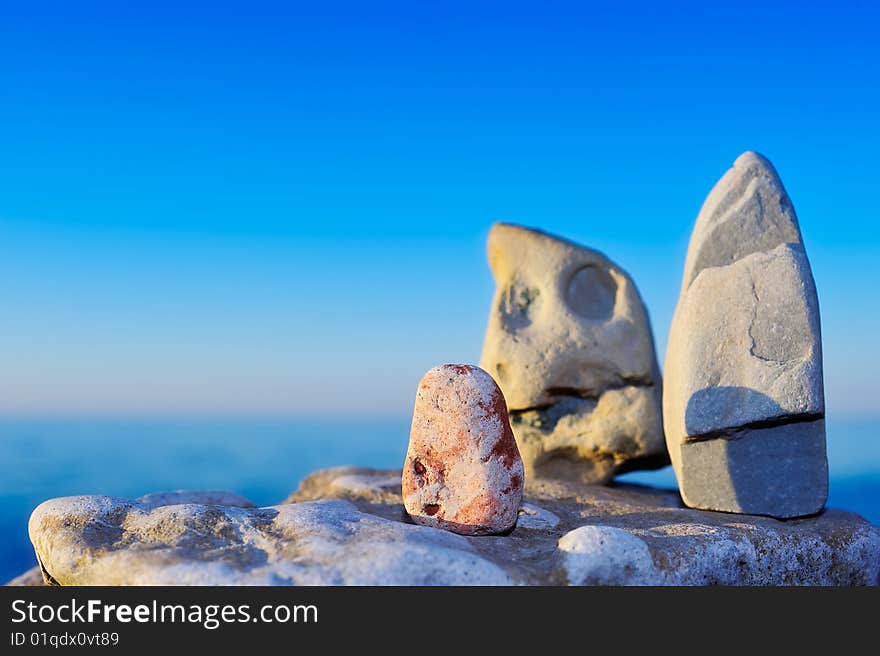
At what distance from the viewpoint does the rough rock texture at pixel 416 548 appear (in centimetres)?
530

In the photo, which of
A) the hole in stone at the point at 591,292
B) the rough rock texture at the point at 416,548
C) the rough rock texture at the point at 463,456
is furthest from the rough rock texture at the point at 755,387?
the rough rock texture at the point at 463,456

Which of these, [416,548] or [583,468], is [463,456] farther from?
[583,468]

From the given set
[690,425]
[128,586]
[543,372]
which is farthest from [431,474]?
[543,372]

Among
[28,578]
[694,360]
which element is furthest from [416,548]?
[28,578]

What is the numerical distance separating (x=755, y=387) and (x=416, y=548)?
448 cm

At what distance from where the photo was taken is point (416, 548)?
213 inches

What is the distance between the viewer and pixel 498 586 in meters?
5.26

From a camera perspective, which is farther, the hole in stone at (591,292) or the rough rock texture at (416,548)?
the hole in stone at (591,292)

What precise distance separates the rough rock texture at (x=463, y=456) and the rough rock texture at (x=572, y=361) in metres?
3.77

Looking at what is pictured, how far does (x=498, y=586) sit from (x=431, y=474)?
1800 millimetres

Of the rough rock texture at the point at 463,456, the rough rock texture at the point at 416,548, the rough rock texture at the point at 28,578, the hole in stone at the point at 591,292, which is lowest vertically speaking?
the rough rock texture at the point at 28,578

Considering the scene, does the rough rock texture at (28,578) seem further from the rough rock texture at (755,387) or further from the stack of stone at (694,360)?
the rough rock texture at (755,387)

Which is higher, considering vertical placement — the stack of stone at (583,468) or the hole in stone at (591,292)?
the hole in stone at (591,292)

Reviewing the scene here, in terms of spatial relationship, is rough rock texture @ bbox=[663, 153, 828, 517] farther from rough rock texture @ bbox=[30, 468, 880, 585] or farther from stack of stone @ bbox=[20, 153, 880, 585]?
rough rock texture @ bbox=[30, 468, 880, 585]
